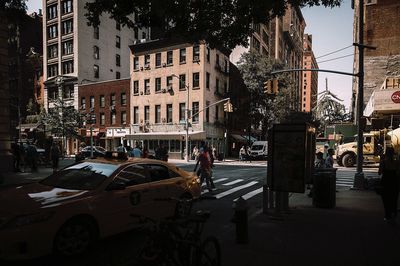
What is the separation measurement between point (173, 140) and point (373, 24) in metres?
27.4

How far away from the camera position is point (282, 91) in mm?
42656

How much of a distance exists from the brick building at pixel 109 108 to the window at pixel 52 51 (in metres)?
8.68

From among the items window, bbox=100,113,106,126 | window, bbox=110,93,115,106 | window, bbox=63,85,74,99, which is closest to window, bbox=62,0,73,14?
window, bbox=63,85,74,99

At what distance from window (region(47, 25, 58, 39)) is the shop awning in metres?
23.0

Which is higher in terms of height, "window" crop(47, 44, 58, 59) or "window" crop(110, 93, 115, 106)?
"window" crop(47, 44, 58, 59)

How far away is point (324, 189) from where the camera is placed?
965 cm

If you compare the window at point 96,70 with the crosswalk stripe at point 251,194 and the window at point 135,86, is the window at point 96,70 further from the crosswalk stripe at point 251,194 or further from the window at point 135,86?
the crosswalk stripe at point 251,194

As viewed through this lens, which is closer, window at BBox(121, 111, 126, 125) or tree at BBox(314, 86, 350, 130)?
window at BBox(121, 111, 126, 125)

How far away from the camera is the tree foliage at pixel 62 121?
43062 mm

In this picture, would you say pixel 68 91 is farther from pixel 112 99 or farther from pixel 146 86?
pixel 146 86

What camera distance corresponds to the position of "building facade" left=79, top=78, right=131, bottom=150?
4638cm

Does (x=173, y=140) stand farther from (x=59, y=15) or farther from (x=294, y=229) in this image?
(x=294, y=229)

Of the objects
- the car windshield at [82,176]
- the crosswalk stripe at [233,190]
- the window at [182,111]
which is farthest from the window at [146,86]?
the car windshield at [82,176]

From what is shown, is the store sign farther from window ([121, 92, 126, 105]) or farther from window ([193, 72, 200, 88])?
window ([121, 92, 126, 105])
